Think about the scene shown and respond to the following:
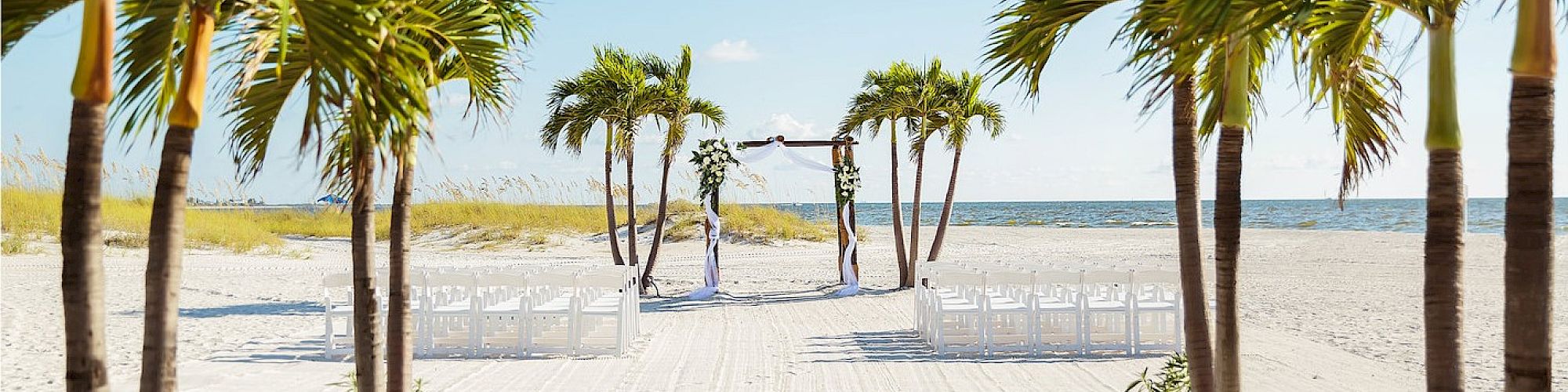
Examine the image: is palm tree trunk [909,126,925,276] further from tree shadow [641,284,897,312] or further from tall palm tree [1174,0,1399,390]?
tall palm tree [1174,0,1399,390]

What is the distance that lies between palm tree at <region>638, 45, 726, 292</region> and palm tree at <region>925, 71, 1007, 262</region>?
3697mm

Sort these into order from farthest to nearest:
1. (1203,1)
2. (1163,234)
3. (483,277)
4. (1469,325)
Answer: (1163,234)
(1469,325)
(483,277)
(1203,1)

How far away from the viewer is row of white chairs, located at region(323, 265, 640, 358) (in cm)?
917

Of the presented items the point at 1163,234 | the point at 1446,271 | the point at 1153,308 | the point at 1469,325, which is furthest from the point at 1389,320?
the point at 1163,234

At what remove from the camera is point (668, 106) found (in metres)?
15.8

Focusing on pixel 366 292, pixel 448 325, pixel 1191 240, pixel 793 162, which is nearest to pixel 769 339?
pixel 448 325

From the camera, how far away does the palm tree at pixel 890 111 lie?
53.3 feet

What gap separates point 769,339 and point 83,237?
7.95 meters

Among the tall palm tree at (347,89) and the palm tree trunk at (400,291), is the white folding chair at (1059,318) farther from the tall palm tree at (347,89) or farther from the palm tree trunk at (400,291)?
the tall palm tree at (347,89)

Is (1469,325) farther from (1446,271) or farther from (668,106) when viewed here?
(668,106)

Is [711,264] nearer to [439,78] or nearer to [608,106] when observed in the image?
[608,106]

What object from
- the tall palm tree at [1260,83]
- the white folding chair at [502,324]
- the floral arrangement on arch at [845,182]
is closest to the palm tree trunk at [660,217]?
the floral arrangement on arch at [845,182]

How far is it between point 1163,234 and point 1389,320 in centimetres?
3233

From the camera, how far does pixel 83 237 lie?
2.91 metres
